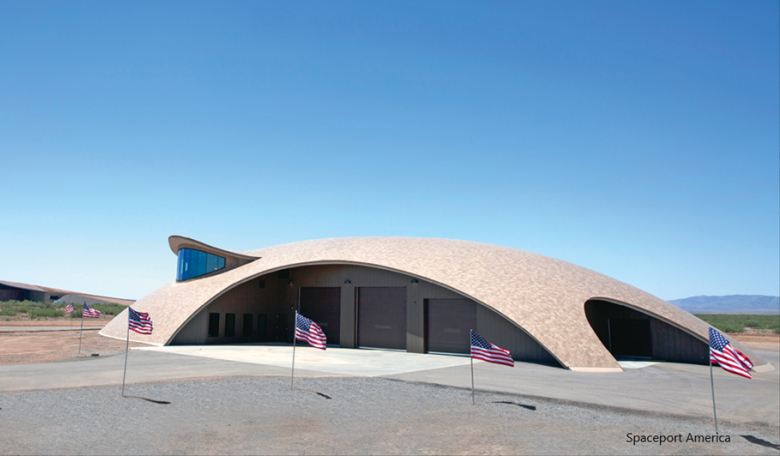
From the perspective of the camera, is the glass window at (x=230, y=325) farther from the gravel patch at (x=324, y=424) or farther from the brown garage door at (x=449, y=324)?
the gravel patch at (x=324, y=424)

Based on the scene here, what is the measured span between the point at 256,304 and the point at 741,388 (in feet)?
76.8

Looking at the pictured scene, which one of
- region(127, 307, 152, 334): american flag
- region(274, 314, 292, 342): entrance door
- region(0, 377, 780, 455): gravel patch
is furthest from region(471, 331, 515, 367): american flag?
region(274, 314, 292, 342): entrance door

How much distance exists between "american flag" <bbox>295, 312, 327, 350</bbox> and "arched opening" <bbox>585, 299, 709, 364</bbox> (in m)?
15.7

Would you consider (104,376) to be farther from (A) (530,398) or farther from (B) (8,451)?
(A) (530,398)

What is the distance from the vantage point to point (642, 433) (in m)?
8.73

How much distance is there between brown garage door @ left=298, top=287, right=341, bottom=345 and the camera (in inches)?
1070

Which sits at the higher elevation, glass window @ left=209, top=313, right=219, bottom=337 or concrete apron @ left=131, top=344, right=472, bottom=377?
glass window @ left=209, top=313, right=219, bottom=337

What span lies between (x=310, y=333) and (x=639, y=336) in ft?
58.9

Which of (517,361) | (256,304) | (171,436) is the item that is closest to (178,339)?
(256,304)

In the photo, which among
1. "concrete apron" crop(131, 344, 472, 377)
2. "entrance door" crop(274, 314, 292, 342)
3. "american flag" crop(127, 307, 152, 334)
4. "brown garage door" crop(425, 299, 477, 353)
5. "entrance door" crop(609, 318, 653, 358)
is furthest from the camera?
"entrance door" crop(274, 314, 292, 342)

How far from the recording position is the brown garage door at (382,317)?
80.8 ft

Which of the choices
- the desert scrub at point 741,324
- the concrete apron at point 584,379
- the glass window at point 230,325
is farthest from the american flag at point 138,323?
the desert scrub at point 741,324

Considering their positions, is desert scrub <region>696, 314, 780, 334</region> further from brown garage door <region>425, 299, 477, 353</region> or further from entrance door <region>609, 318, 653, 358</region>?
brown garage door <region>425, 299, 477, 353</region>

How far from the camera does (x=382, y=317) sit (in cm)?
2516
